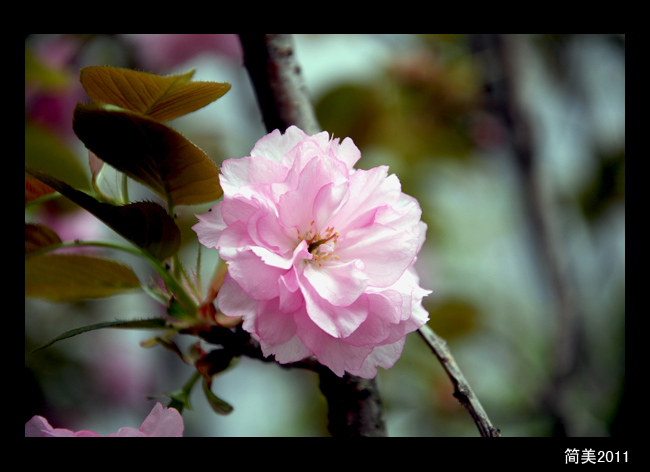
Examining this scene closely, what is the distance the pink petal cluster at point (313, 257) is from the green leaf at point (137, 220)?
2.0 inches

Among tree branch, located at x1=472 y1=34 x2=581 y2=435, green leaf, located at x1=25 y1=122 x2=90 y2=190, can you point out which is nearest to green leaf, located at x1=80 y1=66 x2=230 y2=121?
green leaf, located at x1=25 y1=122 x2=90 y2=190

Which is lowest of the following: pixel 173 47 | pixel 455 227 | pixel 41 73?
pixel 455 227

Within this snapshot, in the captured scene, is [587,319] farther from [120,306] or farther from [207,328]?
[120,306]

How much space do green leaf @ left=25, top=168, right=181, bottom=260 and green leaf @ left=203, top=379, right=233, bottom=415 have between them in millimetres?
154

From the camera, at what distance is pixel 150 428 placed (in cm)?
47

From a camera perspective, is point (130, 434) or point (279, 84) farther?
point (279, 84)

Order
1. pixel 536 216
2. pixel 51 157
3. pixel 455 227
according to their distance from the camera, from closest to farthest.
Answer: pixel 51 157, pixel 536 216, pixel 455 227

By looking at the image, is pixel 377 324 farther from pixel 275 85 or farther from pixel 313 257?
pixel 275 85

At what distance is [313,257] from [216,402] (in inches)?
7.9

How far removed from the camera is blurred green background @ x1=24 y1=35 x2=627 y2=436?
133cm

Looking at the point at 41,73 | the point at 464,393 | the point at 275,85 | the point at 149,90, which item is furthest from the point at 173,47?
the point at 464,393

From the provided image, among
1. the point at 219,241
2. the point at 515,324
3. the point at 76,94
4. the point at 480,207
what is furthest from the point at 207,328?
the point at 480,207

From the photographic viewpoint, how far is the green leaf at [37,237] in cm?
55

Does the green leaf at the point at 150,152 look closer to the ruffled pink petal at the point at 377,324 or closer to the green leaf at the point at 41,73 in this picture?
the ruffled pink petal at the point at 377,324
